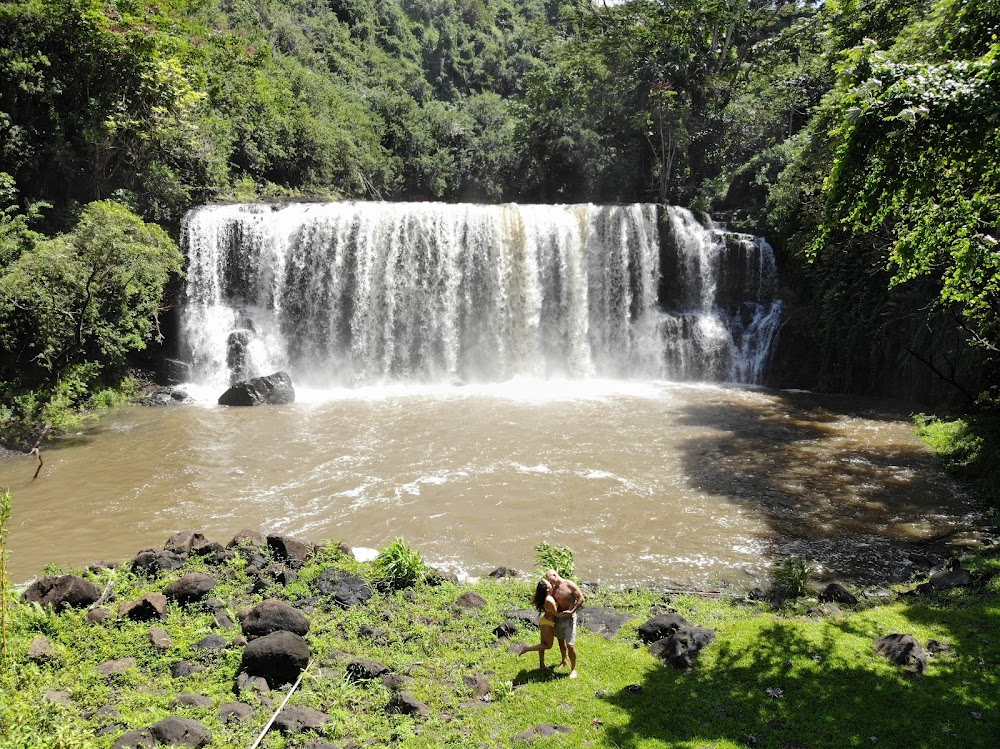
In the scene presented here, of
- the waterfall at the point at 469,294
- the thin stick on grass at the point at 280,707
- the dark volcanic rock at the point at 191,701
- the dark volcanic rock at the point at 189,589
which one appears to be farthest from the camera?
the waterfall at the point at 469,294

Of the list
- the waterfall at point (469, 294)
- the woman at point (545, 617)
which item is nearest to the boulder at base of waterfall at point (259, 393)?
the waterfall at point (469, 294)

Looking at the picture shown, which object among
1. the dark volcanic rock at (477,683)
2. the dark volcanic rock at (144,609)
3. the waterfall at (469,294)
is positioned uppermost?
the waterfall at (469,294)

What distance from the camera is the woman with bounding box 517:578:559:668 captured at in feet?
19.4

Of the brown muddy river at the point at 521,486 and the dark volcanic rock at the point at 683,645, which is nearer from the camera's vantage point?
the dark volcanic rock at the point at 683,645

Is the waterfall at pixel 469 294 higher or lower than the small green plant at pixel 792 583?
higher

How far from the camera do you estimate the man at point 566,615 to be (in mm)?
5883

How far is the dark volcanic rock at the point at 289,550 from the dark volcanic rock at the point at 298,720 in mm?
3082

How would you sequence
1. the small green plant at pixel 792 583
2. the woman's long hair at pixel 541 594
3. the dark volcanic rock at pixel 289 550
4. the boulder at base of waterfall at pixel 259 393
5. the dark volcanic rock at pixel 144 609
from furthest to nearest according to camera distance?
the boulder at base of waterfall at pixel 259 393
the dark volcanic rock at pixel 289 550
the small green plant at pixel 792 583
the dark volcanic rock at pixel 144 609
the woman's long hair at pixel 541 594

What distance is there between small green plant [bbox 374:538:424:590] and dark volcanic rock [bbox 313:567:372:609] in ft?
0.86

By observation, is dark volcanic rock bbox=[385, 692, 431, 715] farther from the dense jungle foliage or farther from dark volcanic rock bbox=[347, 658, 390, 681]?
the dense jungle foliage

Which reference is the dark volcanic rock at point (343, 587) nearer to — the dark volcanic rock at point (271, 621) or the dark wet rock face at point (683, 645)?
the dark volcanic rock at point (271, 621)

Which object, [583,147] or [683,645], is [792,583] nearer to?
[683,645]

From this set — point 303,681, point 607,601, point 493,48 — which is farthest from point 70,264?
point 493,48

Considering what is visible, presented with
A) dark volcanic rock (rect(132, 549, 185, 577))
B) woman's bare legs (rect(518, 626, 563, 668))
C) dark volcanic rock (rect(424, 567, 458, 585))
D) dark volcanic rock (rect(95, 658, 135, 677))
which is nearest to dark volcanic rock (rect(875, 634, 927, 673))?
woman's bare legs (rect(518, 626, 563, 668))
